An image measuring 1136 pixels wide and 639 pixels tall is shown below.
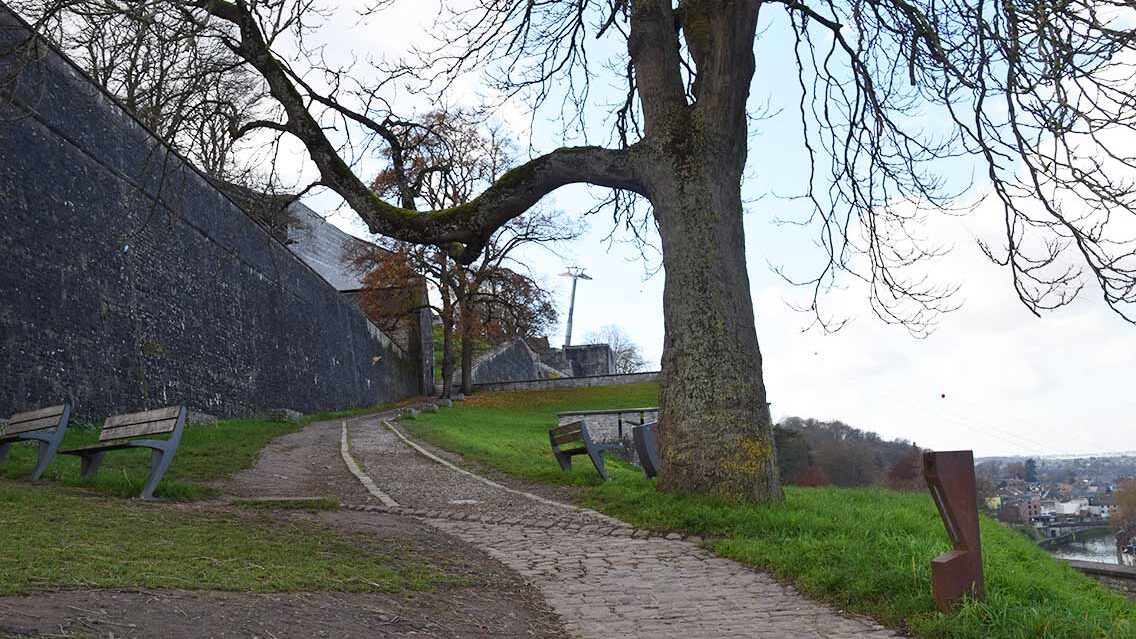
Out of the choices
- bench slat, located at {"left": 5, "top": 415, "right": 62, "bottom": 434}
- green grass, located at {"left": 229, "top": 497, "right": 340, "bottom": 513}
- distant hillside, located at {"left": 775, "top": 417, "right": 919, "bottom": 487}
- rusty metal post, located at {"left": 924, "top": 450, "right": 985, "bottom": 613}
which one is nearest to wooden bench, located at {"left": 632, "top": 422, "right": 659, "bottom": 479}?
green grass, located at {"left": 229, "top": 497, "right": 340, "bottom": 513}

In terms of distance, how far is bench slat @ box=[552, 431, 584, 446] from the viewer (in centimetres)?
1178

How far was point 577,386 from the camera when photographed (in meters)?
43.8

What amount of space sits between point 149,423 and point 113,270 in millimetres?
7866

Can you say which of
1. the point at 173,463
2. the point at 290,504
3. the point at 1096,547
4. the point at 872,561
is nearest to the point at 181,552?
the point at 290,504

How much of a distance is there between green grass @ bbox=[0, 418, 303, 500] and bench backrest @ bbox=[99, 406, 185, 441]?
0.44 m

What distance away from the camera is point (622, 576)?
5.99 metres

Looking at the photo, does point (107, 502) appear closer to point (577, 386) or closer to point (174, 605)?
point (174, 605)

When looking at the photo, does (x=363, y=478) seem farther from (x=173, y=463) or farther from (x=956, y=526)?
(x=956, y=526)

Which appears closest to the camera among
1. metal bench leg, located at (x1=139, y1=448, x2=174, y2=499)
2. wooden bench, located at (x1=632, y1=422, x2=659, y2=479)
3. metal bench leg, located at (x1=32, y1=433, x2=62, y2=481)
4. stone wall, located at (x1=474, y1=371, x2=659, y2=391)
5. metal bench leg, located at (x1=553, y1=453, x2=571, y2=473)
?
metal bench leg, located at (x1=139, y1=448, x2=174, y2=499)

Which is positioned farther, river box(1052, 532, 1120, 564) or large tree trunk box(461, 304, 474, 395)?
large tree trunk box(461, 304, 474, 395)

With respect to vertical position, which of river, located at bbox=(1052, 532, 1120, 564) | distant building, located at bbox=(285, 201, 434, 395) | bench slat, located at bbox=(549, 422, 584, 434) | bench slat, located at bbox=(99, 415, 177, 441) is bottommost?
river, located at bbox=(1052, 532, 1120, 564)

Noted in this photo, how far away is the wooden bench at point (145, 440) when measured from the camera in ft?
27.5

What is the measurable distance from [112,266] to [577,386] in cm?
2960

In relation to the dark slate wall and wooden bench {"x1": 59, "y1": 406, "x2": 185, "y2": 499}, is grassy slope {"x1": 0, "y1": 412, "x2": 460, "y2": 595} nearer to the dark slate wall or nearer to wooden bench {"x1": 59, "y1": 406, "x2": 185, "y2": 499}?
wooden bench {"x1": 59, "y1": 406, "x2": 185, "y2": 499}
